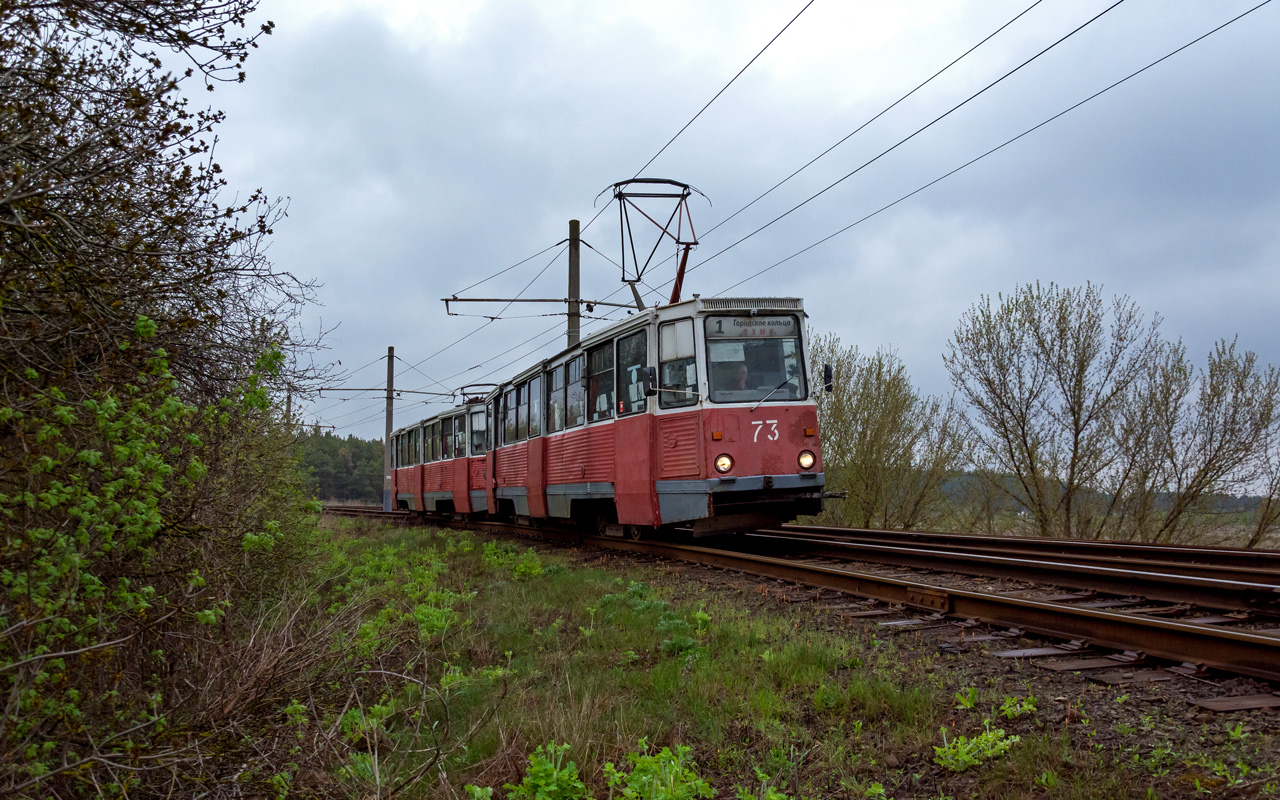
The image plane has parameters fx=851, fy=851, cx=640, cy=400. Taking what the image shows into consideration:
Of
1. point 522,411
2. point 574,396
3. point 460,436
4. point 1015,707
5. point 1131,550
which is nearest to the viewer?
point 1015,707

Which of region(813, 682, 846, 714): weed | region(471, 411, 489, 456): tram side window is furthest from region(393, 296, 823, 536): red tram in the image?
region(471, 411, 489, 456): tram side window

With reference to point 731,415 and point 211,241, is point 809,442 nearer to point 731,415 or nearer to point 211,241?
point 731,415

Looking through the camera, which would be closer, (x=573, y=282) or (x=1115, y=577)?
(x=1115, y=577)

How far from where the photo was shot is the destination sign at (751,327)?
10672mm

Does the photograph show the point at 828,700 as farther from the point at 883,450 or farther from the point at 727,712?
the point at 883,450

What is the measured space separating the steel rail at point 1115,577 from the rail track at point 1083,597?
0.03 ft

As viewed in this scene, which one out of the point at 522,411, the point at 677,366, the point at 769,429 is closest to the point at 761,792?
the point at 769,429

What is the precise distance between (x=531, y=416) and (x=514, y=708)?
12045 mm

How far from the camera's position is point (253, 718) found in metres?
3.97

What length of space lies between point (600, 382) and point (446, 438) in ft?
43.2

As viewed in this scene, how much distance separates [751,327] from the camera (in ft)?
35.4

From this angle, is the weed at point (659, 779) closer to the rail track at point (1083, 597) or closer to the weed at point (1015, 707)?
the weed at point (1015, 707)

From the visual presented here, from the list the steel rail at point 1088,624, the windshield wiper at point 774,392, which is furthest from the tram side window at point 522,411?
the steel rail at point 1088,624

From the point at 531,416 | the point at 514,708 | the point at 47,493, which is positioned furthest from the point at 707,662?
the point at 531,416
